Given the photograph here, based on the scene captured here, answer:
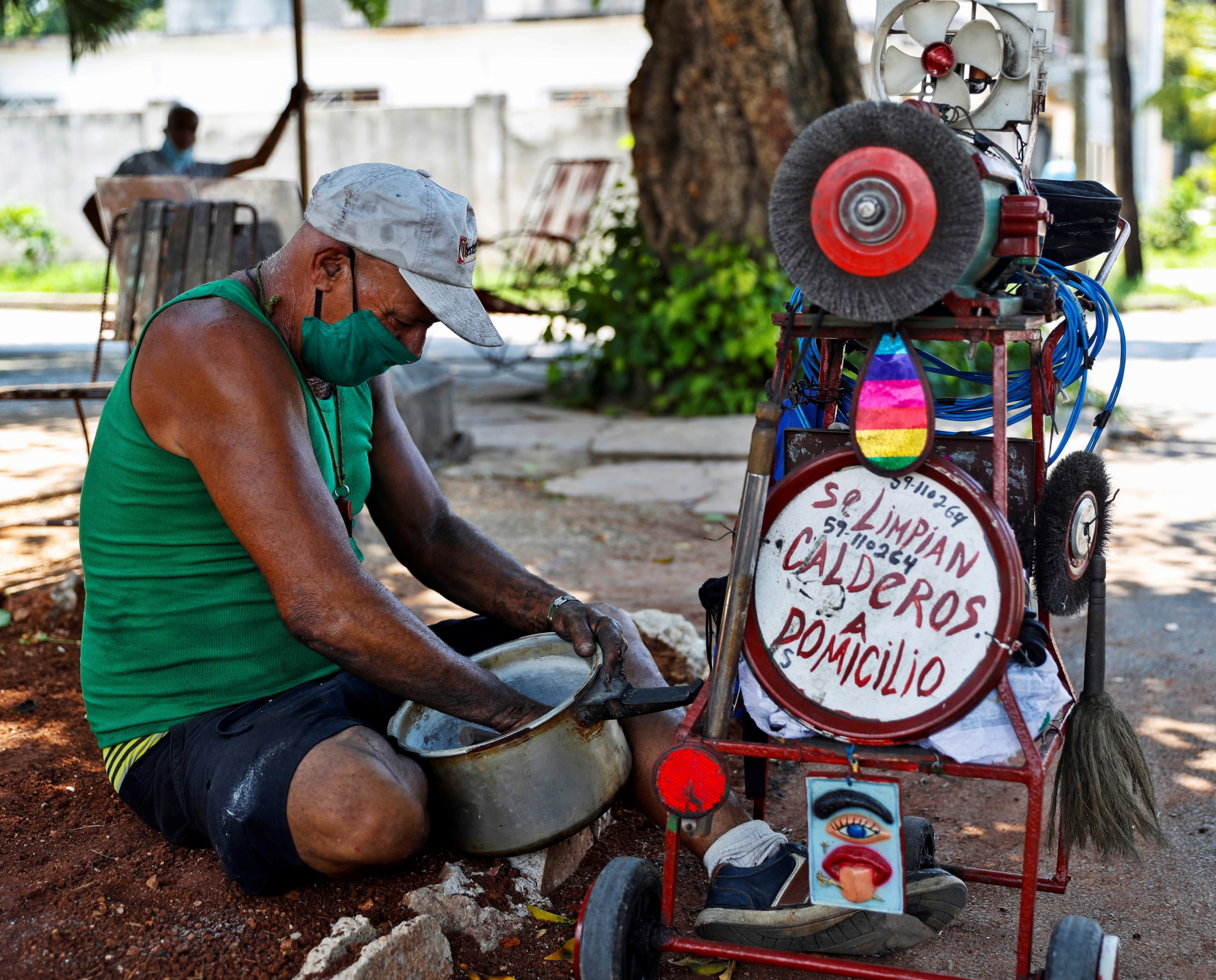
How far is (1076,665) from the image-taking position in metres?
3.52

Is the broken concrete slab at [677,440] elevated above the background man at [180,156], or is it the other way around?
the background man at [180,156]

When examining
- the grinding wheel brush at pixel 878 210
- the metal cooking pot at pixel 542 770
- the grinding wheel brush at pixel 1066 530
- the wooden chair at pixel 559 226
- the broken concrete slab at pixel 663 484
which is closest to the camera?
the grinding wheel brush at pixel 878 210

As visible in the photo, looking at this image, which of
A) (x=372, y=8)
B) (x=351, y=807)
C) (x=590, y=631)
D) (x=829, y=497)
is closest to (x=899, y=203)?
(x=829, y=497)

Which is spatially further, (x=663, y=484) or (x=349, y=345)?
(x=663, y=484)

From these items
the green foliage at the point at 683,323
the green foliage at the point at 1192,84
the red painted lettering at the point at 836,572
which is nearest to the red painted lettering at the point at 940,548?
the red painted lettering at the point at 836,572

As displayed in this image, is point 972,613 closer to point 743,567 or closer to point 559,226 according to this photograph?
point 743,567

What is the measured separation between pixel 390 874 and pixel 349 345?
946 mm

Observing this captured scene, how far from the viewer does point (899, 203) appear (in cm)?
162

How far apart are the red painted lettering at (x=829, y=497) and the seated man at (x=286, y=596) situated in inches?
21.4

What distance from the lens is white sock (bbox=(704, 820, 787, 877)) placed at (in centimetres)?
194

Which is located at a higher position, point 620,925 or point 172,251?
point 172,251

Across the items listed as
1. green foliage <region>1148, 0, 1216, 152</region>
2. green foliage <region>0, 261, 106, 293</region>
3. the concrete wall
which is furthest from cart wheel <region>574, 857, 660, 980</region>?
green foliage <region>1148, 0, 1216, 152</region>

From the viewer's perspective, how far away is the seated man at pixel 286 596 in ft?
6.19

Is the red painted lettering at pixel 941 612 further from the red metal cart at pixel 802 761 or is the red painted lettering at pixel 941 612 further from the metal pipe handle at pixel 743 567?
the metal pipe handle at pixel 743 567
